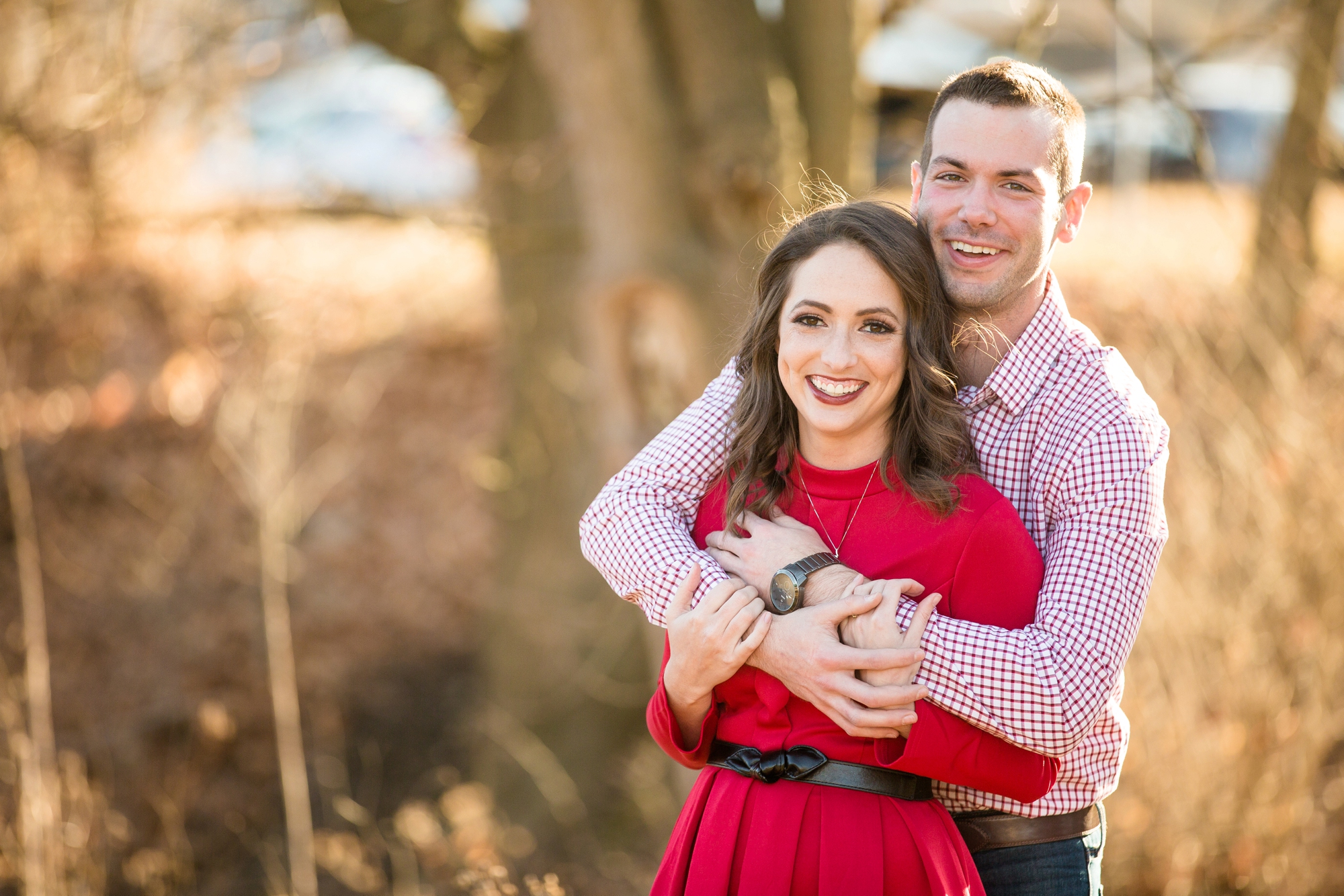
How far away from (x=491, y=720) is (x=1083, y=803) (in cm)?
552

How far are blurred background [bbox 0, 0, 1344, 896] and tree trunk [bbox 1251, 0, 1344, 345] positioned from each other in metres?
0.02

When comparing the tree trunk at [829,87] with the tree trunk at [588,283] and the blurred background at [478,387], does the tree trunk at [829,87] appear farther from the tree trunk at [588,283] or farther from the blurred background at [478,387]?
the tree trunk at [588,283]

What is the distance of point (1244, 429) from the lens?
4223 millimetres

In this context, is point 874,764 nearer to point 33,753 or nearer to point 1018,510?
point 1018,510

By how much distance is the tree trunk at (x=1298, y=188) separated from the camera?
14.2ft

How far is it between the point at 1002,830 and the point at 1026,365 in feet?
2.89

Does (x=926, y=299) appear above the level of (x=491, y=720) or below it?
above

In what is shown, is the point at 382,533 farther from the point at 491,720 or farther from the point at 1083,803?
the point at 1083,803

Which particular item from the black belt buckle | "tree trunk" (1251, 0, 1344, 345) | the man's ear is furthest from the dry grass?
the black belt buckle

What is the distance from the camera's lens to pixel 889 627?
1798 mm

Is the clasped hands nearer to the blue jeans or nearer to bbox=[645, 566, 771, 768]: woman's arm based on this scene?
bbox=[645, 566, 771, 768]: woman's arm

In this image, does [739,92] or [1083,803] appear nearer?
[1083,803]

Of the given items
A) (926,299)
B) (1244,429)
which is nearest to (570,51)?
(926,299)

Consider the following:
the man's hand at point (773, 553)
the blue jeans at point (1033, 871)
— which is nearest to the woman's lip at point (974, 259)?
the man's hand at point (773, 553)
